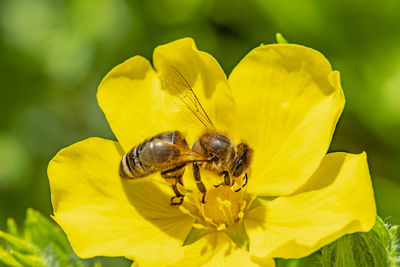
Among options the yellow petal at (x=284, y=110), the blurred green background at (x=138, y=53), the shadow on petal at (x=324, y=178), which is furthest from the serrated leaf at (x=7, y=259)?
the blurred green background at (x=138, y=53)

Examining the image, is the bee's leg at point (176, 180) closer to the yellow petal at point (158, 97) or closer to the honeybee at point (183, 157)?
the honeybee at point (183, 157)

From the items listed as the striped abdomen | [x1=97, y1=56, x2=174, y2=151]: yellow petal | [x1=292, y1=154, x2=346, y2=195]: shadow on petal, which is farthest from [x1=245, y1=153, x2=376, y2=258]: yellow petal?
[x1=97, y1=56, x2=174, y2=151]: yellow petal

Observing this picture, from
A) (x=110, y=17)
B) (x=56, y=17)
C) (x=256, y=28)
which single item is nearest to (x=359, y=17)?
(x=256, y=28)

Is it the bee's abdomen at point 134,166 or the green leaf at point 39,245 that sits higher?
the bee's abdomen at point 134,166

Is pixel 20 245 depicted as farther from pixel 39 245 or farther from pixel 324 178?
pixel 324 178

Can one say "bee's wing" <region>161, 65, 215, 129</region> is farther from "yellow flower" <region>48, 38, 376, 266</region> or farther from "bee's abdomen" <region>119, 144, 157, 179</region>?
"bee's abdomen" <region>119, 144, 157, 179</region>

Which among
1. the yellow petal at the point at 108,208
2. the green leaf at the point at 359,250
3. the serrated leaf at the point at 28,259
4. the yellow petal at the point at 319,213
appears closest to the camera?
the yellow petal at the point at 319,213

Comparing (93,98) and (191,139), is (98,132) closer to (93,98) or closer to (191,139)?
(93,98)
